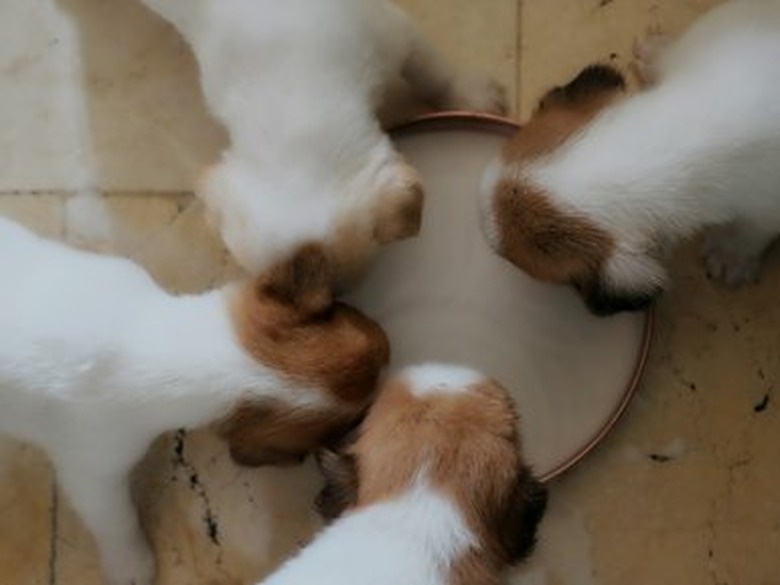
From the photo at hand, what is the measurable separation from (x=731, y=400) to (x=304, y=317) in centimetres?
102

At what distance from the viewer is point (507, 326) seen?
102 inches

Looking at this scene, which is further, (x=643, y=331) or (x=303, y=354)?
(x=643, y=331)

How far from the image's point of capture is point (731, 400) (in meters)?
2.68

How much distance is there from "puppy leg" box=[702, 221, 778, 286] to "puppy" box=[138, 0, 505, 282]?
72 cm

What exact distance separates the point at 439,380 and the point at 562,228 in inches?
14.9

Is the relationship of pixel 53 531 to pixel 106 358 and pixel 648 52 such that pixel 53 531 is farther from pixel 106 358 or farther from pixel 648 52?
pixel 648 52

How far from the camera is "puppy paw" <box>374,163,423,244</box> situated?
85.4 inches

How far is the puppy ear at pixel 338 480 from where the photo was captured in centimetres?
197

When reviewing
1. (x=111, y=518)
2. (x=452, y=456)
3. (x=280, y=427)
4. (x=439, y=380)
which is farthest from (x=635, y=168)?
(x=111, y=518)

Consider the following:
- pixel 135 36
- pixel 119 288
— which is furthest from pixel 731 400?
pixel 135 36

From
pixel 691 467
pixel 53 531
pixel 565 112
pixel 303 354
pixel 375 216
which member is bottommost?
pixel 53 531

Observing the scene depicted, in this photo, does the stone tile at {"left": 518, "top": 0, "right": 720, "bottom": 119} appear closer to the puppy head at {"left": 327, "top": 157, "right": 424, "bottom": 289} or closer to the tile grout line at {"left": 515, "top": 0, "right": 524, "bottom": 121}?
the tile grout line at {"left": 515, "top": 0, "right": 524, "bottom": 121}

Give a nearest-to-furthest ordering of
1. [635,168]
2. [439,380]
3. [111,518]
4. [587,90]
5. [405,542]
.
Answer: [405,542]
[439,380]
[635,168]
[587,90]
[111,518]

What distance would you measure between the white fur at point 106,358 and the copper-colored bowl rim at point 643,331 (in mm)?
630
